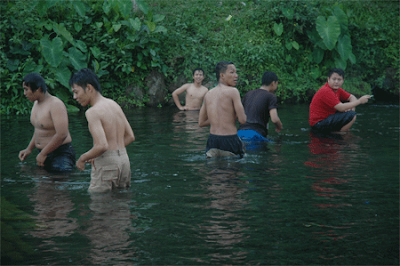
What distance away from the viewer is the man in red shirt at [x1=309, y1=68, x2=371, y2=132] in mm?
9961

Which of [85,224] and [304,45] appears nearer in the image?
[85,224]

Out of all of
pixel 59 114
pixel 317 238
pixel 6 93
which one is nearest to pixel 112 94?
pixel 6 93

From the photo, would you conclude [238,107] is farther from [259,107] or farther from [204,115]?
[259,107]

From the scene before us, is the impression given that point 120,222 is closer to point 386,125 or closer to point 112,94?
point 386,125

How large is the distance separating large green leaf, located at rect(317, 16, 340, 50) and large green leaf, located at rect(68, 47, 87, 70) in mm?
8448

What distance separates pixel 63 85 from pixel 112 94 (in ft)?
6.26

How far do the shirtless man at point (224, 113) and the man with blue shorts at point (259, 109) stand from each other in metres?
1.55

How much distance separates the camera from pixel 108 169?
17.5 ft

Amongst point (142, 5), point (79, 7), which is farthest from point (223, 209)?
point (142, 5)

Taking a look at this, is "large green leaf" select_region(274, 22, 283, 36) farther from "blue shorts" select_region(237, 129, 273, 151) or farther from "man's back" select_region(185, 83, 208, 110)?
"blue shorts" select_region(237, 129, 273, 151)

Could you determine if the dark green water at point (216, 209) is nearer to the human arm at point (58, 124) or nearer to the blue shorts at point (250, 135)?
the blue shorts at point (250, 135)

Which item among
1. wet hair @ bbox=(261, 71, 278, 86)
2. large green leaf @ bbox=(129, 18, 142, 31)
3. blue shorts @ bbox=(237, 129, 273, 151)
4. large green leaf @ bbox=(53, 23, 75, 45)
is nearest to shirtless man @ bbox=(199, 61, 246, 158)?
blue shorts @ bbox=(237, 129, 273, 151)

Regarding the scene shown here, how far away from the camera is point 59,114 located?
262 inches

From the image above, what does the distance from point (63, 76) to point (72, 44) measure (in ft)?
4.92
